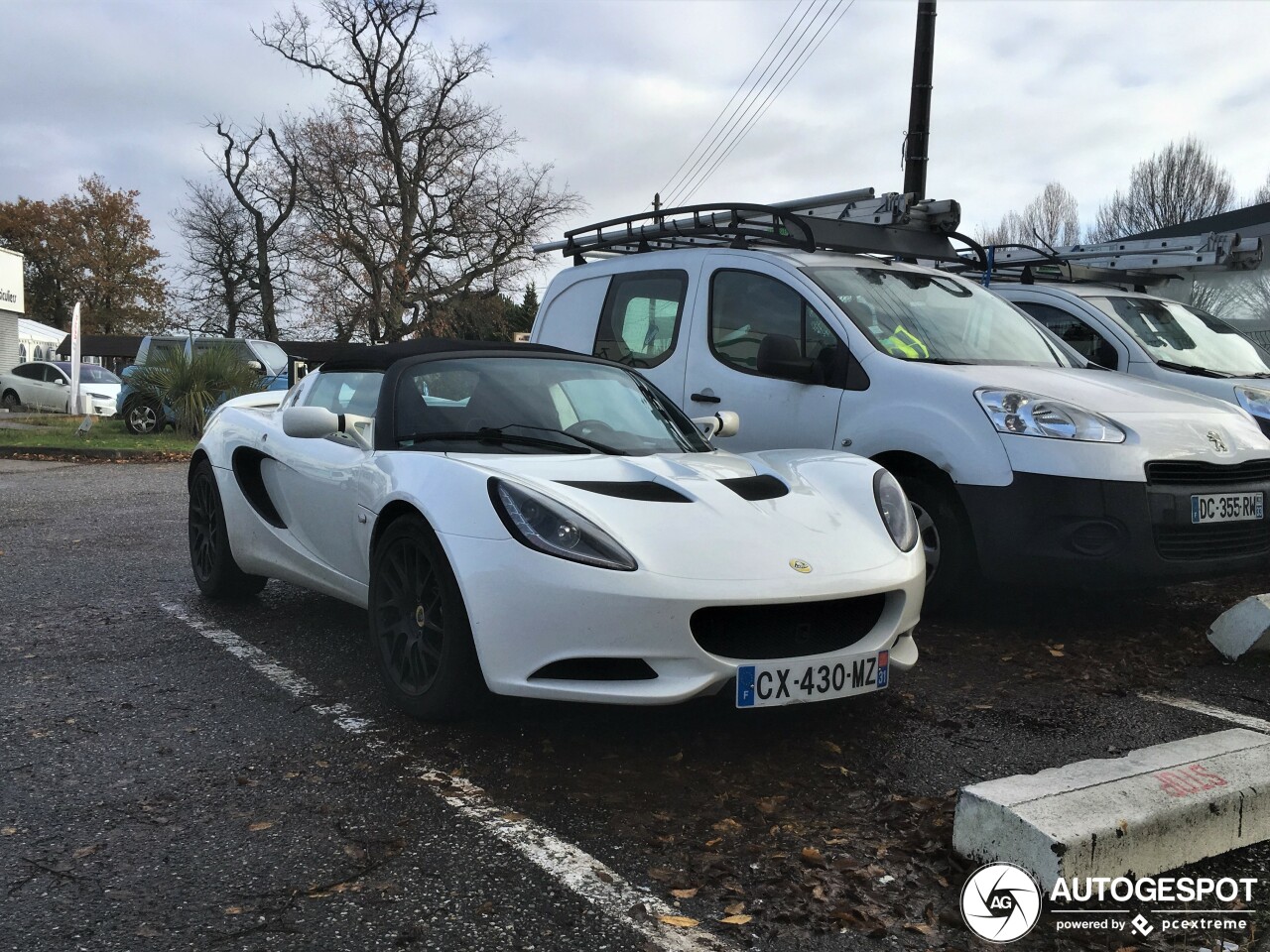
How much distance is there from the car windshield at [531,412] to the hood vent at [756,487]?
46cm

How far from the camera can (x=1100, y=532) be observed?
477cm

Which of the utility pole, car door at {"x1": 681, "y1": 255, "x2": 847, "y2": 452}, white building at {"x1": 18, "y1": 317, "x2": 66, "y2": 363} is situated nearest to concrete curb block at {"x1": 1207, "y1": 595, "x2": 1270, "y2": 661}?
car door at {"x1": 681, "y1": 255, "x2": 847, "y2": 452}

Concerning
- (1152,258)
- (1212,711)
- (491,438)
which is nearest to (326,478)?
(491,438)

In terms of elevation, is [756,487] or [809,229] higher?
[809,229]

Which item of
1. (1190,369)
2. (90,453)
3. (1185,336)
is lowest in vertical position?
(90,453)

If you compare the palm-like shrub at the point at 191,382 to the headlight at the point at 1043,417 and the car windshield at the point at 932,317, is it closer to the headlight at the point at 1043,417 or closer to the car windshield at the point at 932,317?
the car windshield at the point at 932,317

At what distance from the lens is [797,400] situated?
5.82 metres

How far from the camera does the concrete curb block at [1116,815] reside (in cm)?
264

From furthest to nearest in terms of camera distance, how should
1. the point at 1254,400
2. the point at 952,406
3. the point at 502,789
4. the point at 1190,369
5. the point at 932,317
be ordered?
1. the point at 1190,369
2. the point at 1254,400
3. the point at 932,317
4. the point at 952,406
5. the point at 502,789

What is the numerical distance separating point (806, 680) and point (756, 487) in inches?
32.2

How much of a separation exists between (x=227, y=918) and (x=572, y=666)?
120cm

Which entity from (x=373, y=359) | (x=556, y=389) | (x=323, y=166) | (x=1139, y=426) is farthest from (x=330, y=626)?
(x=323, y=166)

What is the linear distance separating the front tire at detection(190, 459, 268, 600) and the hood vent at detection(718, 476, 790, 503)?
2757 millimetres

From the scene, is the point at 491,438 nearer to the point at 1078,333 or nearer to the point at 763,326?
the point at 763,326
